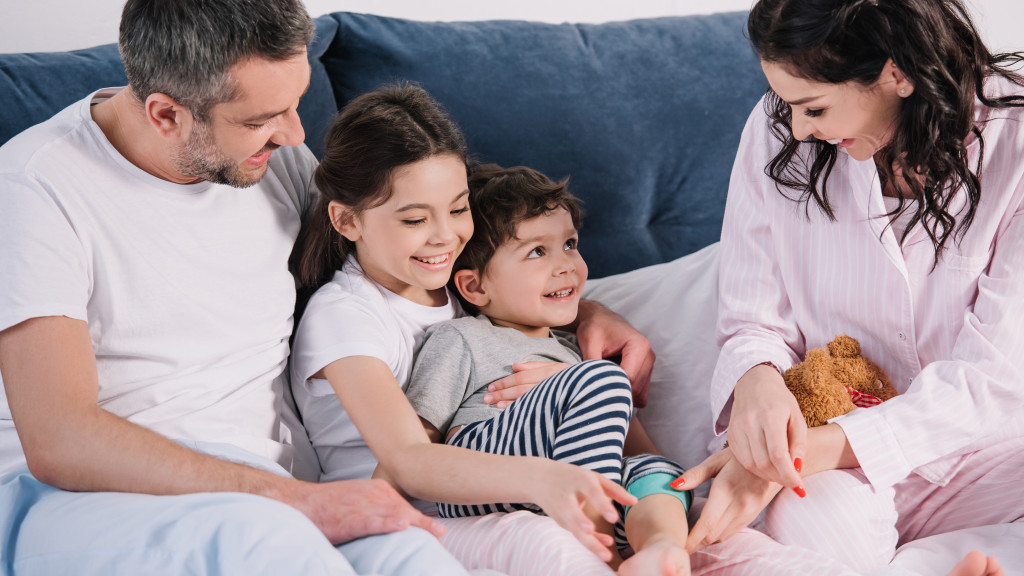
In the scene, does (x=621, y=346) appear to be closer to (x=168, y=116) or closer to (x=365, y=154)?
(x=365, y=154)

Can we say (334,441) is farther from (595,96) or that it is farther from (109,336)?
(595,96)

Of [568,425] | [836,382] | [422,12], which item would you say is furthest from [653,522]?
[422,12]

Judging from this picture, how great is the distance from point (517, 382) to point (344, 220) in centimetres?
39

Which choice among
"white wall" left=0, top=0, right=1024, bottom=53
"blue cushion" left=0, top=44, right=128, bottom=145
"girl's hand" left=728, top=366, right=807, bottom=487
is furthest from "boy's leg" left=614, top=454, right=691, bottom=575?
"blue cushion" left=0, top=44, right=128, bottom=145

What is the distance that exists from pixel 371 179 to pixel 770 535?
0.81m

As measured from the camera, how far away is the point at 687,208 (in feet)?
6.26

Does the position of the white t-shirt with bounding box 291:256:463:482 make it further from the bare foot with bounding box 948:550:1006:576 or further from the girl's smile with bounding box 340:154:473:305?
the bare foot with bounding box 948:550:1006:576

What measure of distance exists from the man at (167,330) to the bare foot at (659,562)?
22cm

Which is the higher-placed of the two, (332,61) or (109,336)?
(332,61)

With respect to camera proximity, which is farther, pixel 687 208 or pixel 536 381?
pixel 687 208

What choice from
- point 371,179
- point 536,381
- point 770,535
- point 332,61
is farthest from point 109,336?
point 770,535

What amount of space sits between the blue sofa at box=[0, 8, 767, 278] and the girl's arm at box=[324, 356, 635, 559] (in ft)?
1.88

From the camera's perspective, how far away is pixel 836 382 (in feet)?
4.17

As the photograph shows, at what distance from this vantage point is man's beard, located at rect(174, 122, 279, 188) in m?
1.22
